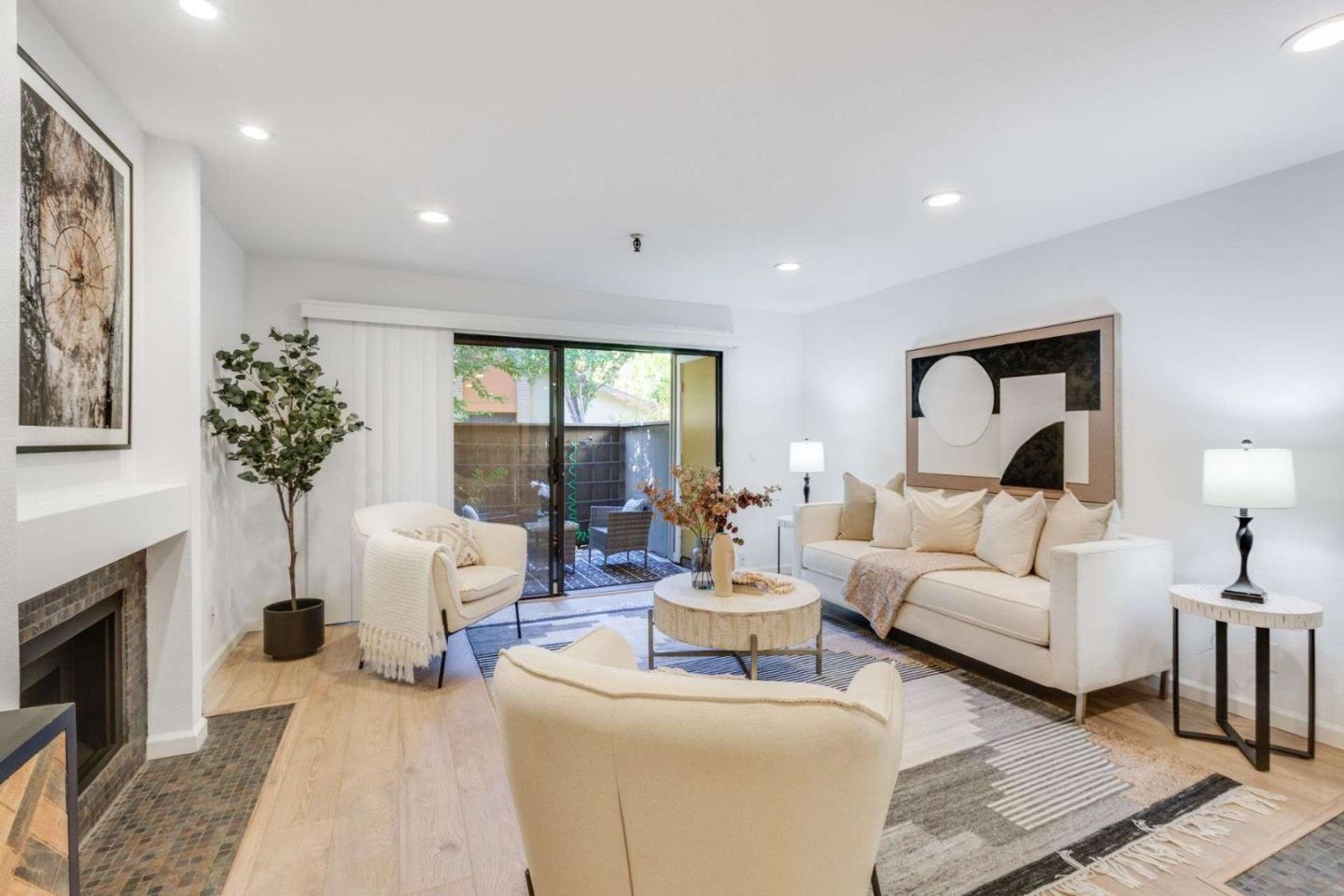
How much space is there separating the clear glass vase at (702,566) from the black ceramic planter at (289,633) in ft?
7.16

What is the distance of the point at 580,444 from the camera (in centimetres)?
498

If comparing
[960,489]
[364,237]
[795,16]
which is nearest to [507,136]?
[795,16]

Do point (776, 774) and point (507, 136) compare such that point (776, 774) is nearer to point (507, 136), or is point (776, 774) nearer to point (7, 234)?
point (7, 234)

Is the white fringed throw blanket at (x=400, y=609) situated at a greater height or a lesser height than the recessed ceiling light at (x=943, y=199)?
lesser

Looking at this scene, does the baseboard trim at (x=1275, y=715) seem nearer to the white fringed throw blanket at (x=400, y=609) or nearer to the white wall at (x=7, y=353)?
the white fringed throw blanket at (x=400, y=609)

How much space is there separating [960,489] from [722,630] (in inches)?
89.1

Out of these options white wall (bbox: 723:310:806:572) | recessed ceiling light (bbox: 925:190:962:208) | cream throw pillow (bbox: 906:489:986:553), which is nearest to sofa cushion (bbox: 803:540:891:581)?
cream throw pillow (bbox: 906:489:986:553)

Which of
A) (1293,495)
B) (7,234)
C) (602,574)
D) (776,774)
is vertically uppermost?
(7,234)

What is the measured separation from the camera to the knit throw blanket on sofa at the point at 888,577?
3.49m

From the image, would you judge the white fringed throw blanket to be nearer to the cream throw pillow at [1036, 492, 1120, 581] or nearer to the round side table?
the cream throw pillow at [1036, 492, 1120, 581]

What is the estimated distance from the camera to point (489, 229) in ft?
11.2

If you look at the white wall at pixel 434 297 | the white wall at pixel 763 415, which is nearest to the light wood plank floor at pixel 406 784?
the white wall at pixel 434 297

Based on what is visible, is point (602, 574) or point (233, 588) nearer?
point (233, 588)

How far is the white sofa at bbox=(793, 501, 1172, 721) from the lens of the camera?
8.68ft
